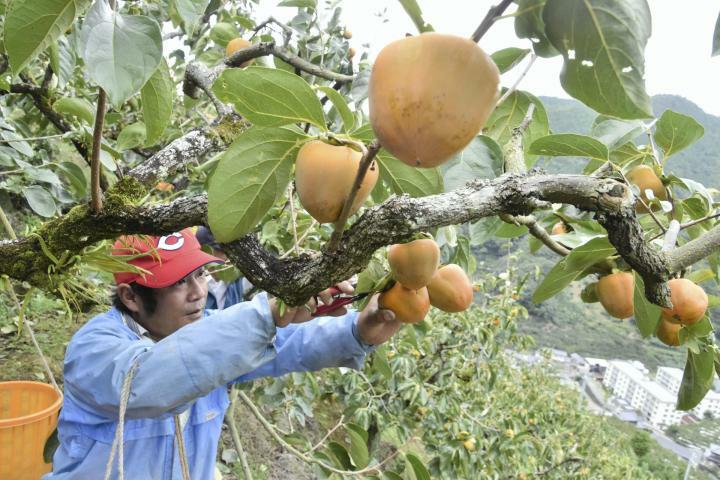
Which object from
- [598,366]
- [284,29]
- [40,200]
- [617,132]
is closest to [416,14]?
[617,132]

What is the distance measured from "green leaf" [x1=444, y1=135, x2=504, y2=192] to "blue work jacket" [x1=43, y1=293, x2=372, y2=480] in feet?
2.30

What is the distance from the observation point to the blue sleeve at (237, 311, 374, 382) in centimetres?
180

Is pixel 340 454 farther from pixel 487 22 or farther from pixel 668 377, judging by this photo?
pixel 668 377

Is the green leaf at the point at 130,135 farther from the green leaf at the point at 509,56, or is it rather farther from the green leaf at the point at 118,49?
the green leaf at the point at 509,56

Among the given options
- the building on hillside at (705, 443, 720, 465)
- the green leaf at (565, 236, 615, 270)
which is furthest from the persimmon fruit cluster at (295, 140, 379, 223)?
the building on hillside at (705, 443, 720, 465)

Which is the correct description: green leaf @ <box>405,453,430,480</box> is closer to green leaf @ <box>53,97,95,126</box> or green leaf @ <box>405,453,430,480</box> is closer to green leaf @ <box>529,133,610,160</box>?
green leaf @ <box>529,133,610,160</box>

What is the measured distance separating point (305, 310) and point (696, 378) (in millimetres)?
909

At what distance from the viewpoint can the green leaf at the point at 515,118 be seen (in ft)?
3.25

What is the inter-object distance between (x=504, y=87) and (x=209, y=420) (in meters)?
1.54

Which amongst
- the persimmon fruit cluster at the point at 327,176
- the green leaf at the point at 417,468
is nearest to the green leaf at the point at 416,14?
the persimmon fruit cluster at the point at 327,176

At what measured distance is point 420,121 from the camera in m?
0.47

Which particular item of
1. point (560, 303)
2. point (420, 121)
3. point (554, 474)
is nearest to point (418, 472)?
point (420, 121)

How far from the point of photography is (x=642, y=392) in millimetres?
24000

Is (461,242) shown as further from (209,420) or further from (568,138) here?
(209,420)
